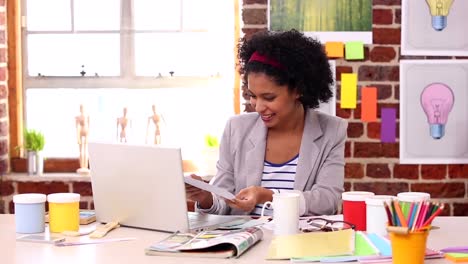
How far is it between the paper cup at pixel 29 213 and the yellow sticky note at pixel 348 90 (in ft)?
5.67

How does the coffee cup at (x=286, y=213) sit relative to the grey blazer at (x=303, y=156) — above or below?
below

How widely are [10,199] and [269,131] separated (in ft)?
5.14

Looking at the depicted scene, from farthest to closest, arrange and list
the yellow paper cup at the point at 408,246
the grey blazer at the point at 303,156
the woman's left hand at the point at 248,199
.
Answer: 1. the grey blazer at the point at 303,156
2. the woman's left hand at the point at 248,199
3. the yellow paper cup at the point at 408,246

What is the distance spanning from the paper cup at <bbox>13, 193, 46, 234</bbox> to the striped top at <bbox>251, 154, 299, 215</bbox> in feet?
2.65

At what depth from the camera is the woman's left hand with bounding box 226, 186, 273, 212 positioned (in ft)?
7.38

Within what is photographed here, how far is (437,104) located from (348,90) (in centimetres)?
42

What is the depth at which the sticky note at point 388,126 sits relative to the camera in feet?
11.5

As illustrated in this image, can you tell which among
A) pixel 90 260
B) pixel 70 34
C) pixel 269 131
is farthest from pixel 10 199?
pixel 90 260

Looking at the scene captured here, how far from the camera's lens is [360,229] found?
7.05 feet

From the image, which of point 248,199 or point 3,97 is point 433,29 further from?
point 3,97

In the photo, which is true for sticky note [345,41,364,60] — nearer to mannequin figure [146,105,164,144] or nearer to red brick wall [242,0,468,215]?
red brick wall [242,0,468,215]

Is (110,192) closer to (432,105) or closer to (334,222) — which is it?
(334,222)

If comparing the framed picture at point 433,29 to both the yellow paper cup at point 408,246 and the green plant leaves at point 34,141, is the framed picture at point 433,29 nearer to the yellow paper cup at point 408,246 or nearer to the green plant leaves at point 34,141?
the green plant leaves at point 34,141

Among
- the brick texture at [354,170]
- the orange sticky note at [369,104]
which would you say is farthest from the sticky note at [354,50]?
the brick texture at [354,170]
